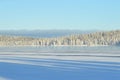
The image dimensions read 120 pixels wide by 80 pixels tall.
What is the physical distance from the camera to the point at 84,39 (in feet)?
83.4

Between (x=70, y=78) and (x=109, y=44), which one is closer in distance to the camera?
(x=70, y=78)

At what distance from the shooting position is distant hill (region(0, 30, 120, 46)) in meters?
24.3

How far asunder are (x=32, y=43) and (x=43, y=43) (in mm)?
951

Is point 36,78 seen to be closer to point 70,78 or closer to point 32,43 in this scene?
point 70,78

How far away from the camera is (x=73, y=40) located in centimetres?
2511

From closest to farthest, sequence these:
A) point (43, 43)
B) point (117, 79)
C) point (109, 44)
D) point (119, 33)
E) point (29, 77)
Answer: point (117, 79)
point (29, 77)
point (109, 44)
point (43, 43)
point (119, 33)

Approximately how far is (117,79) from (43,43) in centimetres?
1706

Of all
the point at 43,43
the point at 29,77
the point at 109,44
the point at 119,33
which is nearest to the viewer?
the point at 29,77

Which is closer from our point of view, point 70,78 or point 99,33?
point 70,78

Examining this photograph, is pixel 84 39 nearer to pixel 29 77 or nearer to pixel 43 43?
pixel 43 43

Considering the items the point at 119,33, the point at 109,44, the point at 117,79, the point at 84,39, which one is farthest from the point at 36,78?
the point at 119,33

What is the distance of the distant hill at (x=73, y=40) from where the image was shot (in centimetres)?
2434

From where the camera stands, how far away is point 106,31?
89.6ft

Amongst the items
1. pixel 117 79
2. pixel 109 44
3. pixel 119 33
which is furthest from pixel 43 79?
pixel 119 33
